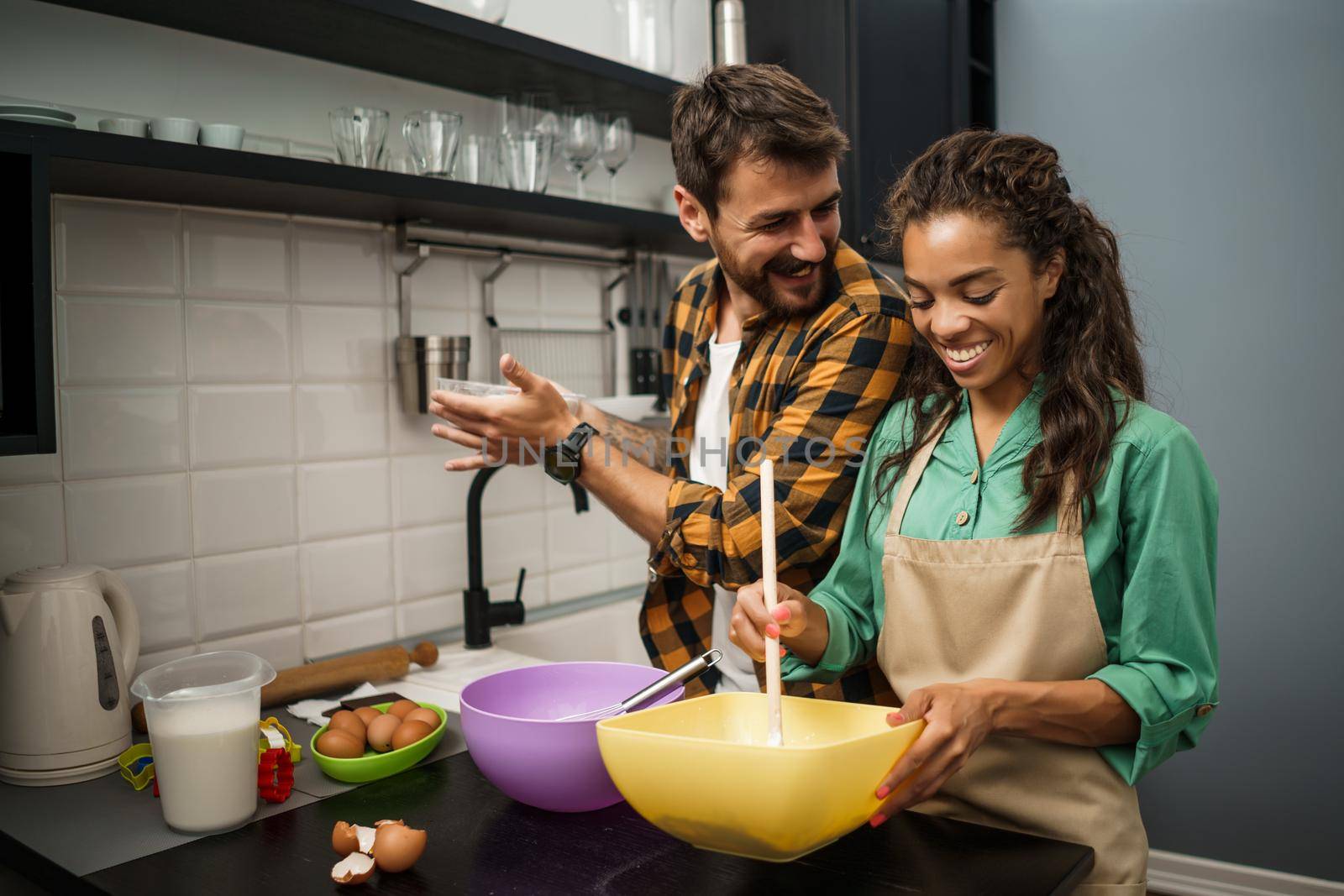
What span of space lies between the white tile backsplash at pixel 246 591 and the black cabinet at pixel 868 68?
1318 millimetres

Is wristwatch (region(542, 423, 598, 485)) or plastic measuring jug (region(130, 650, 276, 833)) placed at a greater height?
wristwatch (region(542, 423, 598, 485))

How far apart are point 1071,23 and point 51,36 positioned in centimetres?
250

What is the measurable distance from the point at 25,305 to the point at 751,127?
0.94 metres

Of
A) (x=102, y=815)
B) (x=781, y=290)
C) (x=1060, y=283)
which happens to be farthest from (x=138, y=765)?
(x=1060, y=283)

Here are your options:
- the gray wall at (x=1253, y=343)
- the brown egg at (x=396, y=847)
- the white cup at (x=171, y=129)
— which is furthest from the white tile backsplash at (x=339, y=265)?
the gray wall at (x=1253, y=343)

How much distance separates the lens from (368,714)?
1.32m

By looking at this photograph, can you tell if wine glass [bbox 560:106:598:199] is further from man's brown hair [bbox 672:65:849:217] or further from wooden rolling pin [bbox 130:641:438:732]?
wooden rolling pin [bbox 130:641:438:732]

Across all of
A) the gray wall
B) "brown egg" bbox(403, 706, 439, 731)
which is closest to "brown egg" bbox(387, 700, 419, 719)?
"brown egg" bbox(403, 706, 439, 731)

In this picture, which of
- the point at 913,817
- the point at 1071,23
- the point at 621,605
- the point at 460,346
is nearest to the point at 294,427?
the point at 460,346

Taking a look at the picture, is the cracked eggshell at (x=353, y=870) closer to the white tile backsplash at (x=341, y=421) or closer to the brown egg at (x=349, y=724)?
the brown egg at (x=349, y=724)

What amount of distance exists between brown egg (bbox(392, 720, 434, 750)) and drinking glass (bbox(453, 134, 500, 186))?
0.92 m

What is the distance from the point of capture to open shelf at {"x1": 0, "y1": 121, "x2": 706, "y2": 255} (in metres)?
1.25

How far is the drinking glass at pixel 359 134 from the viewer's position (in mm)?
1589

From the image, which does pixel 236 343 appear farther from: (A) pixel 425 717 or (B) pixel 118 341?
(A) pixel 425 717
